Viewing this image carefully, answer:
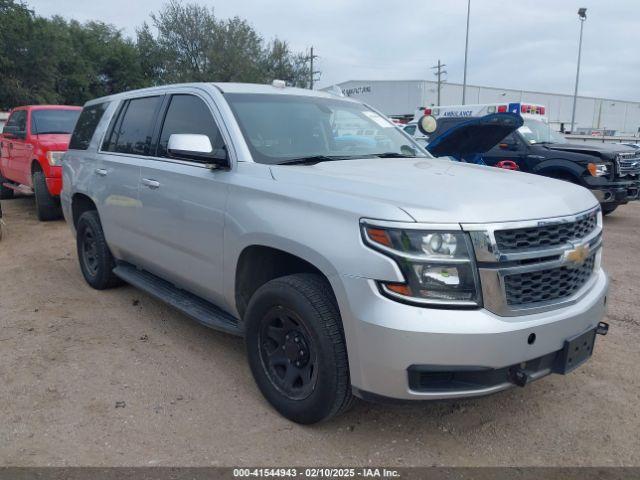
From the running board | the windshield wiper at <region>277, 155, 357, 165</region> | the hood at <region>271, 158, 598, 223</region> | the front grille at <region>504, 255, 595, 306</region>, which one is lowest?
the running board

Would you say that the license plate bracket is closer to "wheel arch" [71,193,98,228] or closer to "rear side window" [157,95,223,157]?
"rear side window" [157,95,223,157]

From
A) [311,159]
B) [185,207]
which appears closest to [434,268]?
[311,159]

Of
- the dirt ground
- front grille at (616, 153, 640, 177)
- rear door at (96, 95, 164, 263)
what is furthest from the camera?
front grille at (616, 153, 640, 177)

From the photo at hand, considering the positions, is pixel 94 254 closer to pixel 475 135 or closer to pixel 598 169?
pixel 475 135

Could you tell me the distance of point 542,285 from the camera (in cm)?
256

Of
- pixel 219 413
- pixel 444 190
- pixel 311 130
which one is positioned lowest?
pixel 219 413

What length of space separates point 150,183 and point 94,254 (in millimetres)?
1566

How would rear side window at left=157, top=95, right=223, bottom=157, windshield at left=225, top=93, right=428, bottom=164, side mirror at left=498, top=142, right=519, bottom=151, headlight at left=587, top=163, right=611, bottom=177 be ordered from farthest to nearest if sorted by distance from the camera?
side mirror at left=498, top=142, right=519, bottom=151 < headlight at left=587, top=163, right=611, bottom=177 < rear side window at left=157, top=95, right=223, bottom=157 < windshield at left=225, top=93, right=428, bottom=164

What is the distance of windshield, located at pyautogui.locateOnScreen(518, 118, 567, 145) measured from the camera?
1024 centimetres

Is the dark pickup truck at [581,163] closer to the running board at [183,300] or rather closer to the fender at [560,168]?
the fender at [560,168]

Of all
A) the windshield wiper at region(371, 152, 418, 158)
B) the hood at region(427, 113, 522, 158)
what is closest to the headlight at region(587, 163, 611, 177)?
the hood at region(427, 113, 522, 158)

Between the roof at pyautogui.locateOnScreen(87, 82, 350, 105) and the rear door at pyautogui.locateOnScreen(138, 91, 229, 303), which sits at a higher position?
the roof at pyautogui.locateOnScreen(87, 82, 350, 105)

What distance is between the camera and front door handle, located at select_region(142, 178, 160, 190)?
395cm

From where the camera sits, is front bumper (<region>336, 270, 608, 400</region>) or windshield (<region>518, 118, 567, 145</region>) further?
windshield (<region>518, 118, 567, 145</region>)
